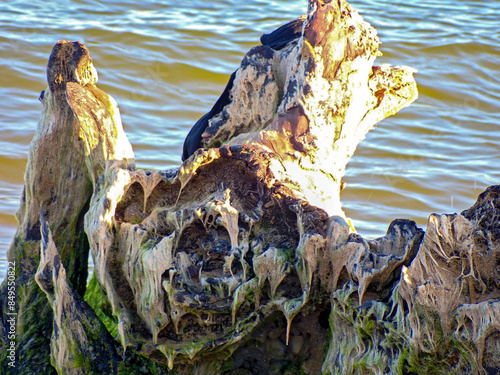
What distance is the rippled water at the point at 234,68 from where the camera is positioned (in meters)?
6.01

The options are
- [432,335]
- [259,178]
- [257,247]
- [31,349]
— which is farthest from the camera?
[31,349]

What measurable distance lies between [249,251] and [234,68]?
6145mm

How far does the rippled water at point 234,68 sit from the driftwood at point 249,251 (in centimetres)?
222

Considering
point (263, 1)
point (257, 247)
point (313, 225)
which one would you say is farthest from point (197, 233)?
point (263, 1)

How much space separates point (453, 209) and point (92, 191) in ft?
12.8

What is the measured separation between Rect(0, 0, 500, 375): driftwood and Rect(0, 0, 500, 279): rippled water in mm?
2221

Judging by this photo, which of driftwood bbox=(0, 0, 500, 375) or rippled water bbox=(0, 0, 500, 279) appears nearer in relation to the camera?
driftwood bbox=(0, 0, 500, 375)

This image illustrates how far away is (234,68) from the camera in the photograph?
796cm

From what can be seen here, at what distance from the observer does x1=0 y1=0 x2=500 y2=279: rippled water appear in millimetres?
6012

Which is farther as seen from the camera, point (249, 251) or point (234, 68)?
point (234, 68)

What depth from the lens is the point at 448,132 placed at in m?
7.34

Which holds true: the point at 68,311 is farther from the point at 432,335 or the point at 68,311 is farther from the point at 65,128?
the point at 432,335

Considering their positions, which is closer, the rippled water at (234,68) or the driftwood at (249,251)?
the driftwood at (249,251)

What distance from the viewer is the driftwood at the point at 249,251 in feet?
5.77
